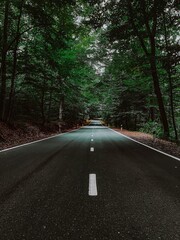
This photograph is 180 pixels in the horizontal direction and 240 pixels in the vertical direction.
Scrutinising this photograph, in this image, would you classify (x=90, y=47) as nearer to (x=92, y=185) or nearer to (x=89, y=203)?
(x=92, y=185)

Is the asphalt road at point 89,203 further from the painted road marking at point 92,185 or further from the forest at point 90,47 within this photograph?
the forest at point 90,47

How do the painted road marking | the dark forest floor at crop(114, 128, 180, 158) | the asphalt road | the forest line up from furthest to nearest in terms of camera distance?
the forest
the dark forest floor at crop(114, 128, 180, 158)
the painted road marking
the asphalt road

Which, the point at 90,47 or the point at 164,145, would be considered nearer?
the point at 164,145

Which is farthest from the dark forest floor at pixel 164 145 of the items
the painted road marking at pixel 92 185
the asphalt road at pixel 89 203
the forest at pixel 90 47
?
the painted road marking at pixel 92 185

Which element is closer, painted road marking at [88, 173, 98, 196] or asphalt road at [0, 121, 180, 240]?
asphalt road at [0, 121, 180, 240]

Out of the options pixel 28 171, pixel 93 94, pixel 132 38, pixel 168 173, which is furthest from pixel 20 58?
pixel 93 94

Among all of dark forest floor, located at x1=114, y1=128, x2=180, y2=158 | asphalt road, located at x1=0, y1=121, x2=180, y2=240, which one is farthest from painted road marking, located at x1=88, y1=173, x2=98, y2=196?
dark forest floor, located at x1=114, y1=128, x2=180, y2=158

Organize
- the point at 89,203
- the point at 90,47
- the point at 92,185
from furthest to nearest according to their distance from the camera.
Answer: the point at 90,47 < the point at 92,185 < the point at 89,203

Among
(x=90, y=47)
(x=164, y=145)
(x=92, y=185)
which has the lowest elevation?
(x=164, y=145)

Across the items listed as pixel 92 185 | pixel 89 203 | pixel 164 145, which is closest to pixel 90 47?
pixel 164 145

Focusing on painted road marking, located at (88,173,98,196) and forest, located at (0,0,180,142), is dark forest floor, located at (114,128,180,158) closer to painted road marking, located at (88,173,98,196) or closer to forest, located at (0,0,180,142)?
forest, located at (0,0,180,142)

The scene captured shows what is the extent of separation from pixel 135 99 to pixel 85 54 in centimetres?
978

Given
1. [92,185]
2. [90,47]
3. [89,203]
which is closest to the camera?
[89,203]

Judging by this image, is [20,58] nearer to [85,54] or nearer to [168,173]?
[85,54]
